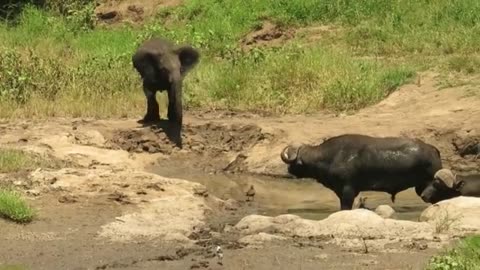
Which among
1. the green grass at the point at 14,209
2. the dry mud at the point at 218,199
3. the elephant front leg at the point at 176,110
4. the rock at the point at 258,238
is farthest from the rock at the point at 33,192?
the elephant front leg at the point at 176,110

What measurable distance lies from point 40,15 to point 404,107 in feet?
35.5

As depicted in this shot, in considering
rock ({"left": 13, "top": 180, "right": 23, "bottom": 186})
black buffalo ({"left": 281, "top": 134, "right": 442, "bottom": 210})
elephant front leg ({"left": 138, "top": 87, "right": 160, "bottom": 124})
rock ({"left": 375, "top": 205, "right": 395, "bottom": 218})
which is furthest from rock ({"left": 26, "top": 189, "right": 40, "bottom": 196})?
elephant front leg ({"left": 138, "top": 87, "right": 160, "bottom": 124})

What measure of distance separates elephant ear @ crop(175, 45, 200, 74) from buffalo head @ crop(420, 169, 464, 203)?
4.94 m

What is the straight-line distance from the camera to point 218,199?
38.3 ft

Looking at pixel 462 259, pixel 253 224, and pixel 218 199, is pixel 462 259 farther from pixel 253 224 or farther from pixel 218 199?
pixel 218 199

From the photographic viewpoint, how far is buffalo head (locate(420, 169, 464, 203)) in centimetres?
1087

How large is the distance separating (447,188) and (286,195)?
2309mm

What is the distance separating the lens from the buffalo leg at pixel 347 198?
11047mm

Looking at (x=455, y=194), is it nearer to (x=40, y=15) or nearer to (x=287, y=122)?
(x=287, y=122)

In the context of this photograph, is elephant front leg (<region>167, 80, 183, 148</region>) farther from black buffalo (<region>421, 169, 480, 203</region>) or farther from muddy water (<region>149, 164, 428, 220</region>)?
black buffalo (<region>421, 169, 480, 203</region>)

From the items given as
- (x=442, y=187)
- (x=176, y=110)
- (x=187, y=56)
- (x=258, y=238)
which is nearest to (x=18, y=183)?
(x=258, y=238)

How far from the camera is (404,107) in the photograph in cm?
1584

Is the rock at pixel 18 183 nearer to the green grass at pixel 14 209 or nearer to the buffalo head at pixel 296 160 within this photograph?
the green grass at pixel 14 209

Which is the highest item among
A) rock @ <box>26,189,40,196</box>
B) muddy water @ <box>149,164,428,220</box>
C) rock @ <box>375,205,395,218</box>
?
rock @ <box>26,189,40,196</box>
